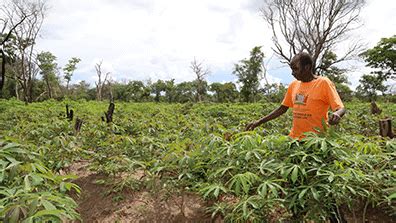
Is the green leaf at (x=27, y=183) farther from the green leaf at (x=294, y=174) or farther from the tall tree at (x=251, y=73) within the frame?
the tall tree at (x=251, y=73)

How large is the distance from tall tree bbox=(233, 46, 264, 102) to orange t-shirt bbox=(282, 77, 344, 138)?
24.7 meters

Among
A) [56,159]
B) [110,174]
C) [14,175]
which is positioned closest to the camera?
[14,175]

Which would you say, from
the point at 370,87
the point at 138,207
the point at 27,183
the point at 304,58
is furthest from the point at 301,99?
the point at 370,87

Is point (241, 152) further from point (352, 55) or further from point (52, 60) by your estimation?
point (52, 60)

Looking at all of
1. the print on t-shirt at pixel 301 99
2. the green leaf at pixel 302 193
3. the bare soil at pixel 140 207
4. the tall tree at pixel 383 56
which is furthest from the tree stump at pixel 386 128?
the tall tree at pixel 383 56

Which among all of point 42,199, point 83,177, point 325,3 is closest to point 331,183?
point 42,199

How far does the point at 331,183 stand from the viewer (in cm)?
169

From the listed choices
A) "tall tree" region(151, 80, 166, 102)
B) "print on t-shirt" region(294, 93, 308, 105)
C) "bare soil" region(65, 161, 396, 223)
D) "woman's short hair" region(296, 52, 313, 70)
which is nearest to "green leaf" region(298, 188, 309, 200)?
"print on t-shirt" region(294, 93, 308, 105)

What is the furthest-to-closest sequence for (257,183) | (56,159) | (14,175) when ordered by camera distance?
(56,159) < (257,183) < (14,175)

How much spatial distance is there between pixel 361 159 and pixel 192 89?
35.6m

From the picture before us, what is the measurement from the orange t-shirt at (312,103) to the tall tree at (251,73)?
2473 centimetres

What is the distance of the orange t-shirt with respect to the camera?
2188 mm

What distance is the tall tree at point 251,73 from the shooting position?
26.6 metres

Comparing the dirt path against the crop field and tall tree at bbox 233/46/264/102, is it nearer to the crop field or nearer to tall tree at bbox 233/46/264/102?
the crop field
